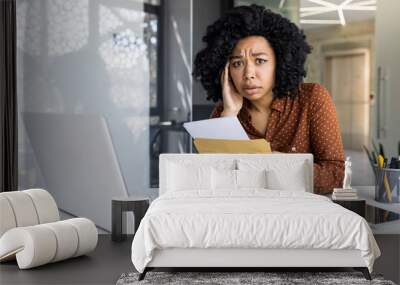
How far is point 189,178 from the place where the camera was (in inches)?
191

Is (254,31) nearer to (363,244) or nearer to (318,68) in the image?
(318,68)

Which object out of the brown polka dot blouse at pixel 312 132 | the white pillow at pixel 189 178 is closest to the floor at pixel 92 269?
the white pillow at pixel 189 178

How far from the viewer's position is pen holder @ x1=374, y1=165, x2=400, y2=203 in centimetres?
528

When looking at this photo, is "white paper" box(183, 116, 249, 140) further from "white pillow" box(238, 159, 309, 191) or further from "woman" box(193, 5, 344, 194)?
"white pillow" box(238, 159, 309, 191)

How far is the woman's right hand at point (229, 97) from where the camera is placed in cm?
572

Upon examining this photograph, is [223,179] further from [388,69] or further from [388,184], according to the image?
[388,69]

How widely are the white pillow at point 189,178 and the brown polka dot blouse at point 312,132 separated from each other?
0.90 meters

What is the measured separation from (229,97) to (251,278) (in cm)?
215

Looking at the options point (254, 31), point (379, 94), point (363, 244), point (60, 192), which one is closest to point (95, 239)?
point (60, 192)

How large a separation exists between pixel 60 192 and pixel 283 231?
2.76 meters

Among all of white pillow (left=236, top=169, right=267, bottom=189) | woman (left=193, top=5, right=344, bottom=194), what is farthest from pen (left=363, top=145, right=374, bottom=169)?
white pillow (left=236, top=169, right=267, bottom=189)

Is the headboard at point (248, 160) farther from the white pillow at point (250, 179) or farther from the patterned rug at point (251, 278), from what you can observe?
the patterned rug at point (251, 278)

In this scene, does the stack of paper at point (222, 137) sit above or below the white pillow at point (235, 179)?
above

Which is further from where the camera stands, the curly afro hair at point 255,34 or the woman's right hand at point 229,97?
the woman's right hand at point 229,97
